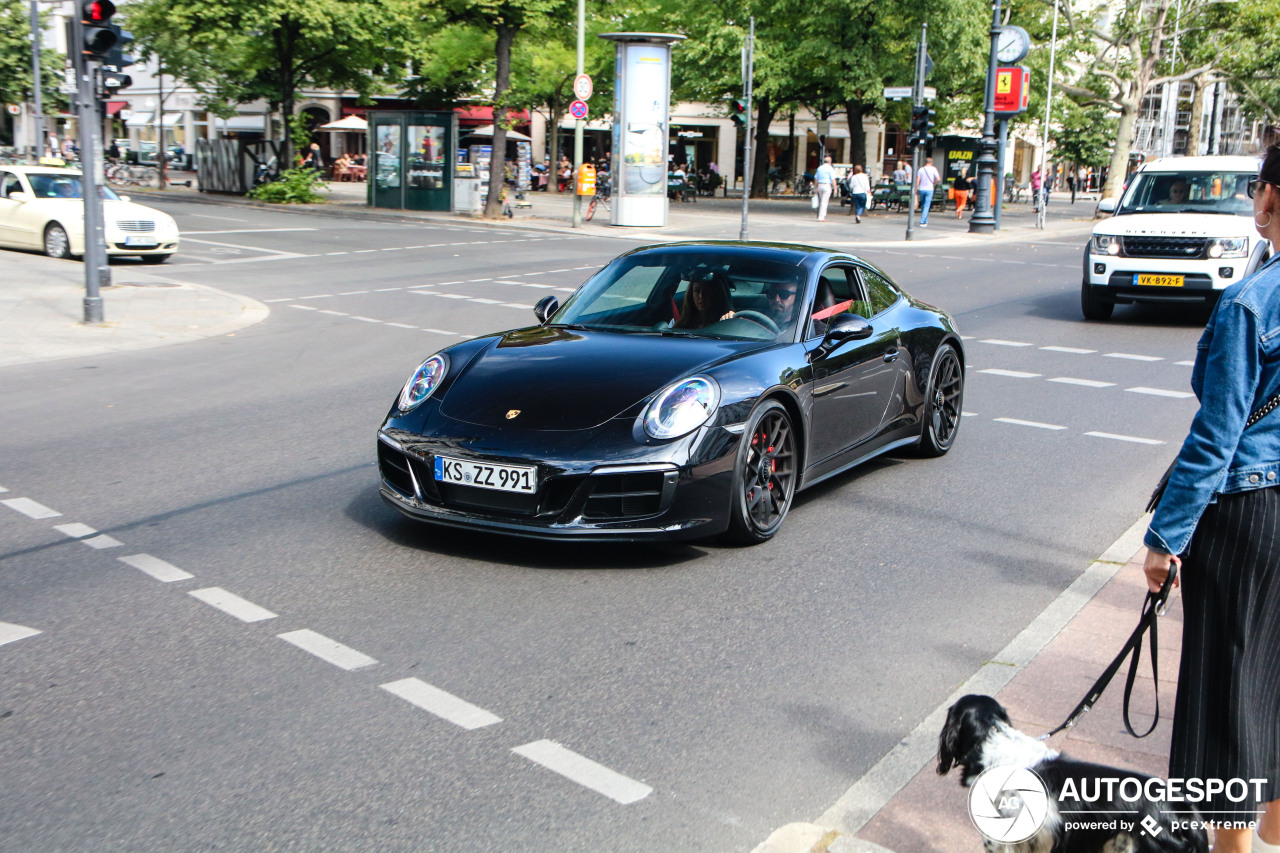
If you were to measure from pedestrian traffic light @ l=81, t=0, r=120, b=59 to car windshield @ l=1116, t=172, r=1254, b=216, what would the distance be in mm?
12124

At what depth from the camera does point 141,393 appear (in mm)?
9648

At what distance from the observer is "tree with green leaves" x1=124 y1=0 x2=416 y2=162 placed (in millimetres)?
35594

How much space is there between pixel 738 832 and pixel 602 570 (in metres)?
2.28

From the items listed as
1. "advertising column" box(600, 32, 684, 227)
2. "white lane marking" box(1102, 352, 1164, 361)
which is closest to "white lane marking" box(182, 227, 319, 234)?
"advertising column" box(600, 32, 684, 227)

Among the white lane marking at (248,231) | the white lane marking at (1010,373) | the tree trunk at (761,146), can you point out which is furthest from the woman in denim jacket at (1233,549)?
the tree trunk at (761,146)

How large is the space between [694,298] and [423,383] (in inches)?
59.7

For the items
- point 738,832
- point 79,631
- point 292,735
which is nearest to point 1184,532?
point 738,832

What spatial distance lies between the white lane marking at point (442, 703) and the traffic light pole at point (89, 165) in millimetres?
10844

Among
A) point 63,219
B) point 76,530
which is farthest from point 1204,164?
point 63,219

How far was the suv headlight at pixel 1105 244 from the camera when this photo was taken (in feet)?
47.9

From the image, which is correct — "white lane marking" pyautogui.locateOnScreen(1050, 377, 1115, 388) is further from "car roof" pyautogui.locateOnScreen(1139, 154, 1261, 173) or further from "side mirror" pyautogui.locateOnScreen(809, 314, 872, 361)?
"car roof" pyautogui.locateOnScreen(1139, 154, 1261, 173)

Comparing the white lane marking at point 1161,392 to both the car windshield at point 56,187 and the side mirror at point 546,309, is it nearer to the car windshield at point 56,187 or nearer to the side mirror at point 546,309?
the side mirror at point 546,309

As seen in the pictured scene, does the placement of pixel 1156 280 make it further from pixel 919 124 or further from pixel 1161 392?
pixel 919 124

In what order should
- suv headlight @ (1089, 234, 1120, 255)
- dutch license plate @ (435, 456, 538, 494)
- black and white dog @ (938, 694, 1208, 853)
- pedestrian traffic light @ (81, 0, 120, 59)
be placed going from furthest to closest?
suv headlight @ (1089, 234, 1120, 255) < pedestrian traffic light @ (81, 0, 120, 59) < dutch license plate @ (435, 456, 538, 494) < black and white dog @ (938, 694, 1208, 853)
